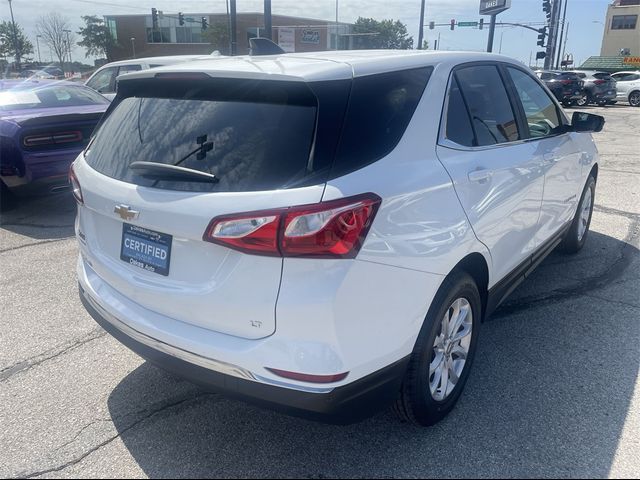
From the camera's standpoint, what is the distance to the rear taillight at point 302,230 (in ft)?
6.49

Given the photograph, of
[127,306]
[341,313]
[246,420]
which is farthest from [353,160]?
[246,420]

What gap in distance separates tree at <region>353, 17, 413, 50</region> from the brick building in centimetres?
1852

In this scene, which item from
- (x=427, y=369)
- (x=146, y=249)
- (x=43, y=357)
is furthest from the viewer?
(x=43, y=357)

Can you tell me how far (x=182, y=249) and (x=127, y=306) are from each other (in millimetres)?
521

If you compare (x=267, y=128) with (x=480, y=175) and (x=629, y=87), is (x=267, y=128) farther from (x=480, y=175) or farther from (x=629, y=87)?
(x=629, y=87)

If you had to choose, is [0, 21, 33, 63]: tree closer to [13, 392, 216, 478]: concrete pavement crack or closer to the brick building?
the brick building

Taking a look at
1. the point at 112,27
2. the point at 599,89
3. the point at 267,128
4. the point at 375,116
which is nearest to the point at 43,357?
the point at 267,128

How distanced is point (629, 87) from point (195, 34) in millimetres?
50002

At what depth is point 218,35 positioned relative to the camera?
60812mm

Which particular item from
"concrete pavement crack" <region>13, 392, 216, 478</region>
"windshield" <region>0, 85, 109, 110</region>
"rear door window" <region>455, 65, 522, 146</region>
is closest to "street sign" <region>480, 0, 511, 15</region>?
"windshield" <region>0, 85, 109, 110</region>

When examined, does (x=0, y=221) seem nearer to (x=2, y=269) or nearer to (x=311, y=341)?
(x=2, y=269)

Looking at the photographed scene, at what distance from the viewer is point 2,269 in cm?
501

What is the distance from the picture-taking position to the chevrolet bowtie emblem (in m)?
2.36

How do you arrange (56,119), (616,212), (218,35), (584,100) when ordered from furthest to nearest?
(218,35)
(584,100)
(616,212)
(56,119)
